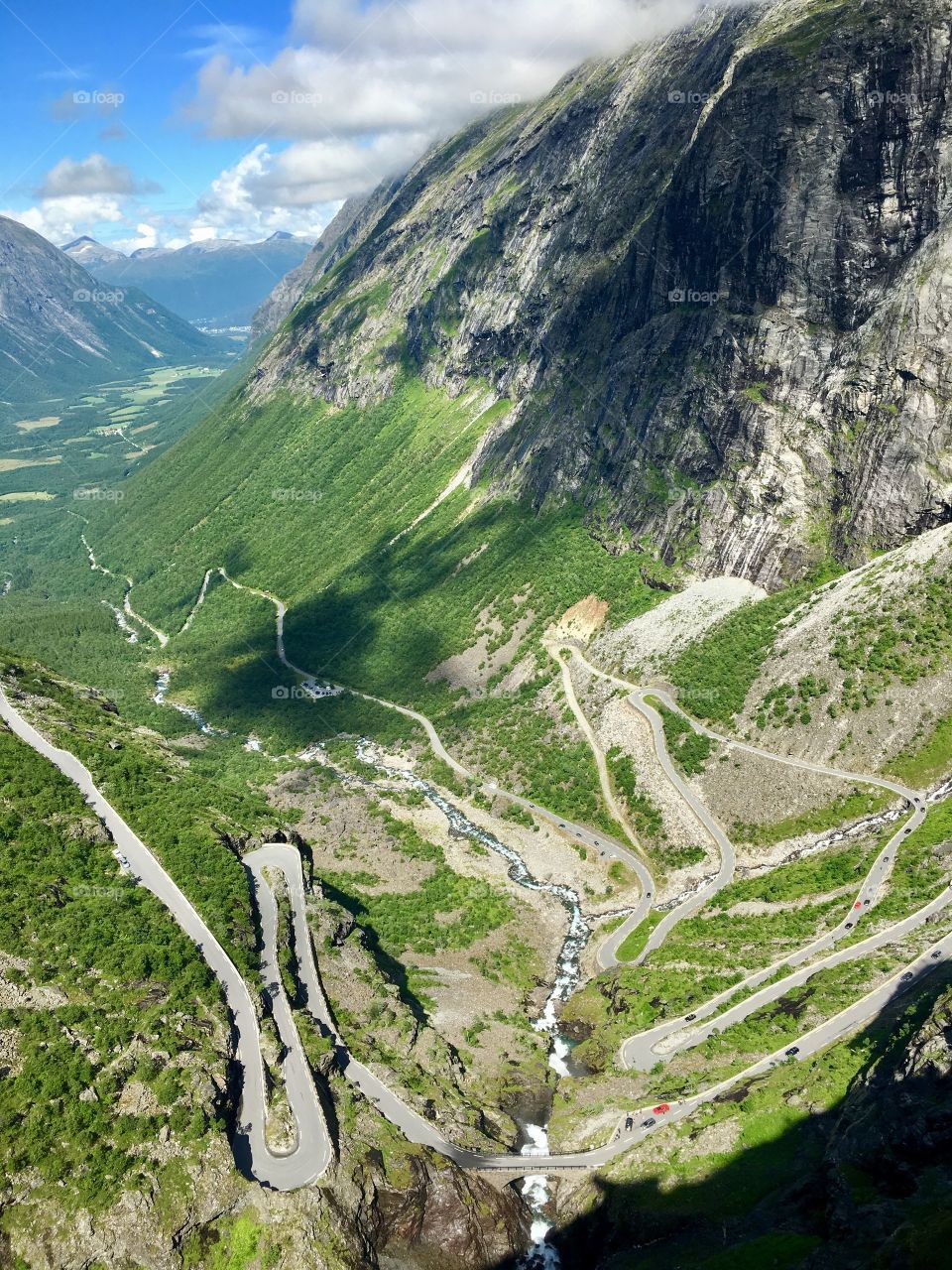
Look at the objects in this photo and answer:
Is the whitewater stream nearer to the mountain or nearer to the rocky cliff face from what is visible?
the mountain

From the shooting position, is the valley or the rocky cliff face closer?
the valley

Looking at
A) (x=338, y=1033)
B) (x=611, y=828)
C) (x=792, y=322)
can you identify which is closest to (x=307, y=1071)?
(x=338, y=1033)

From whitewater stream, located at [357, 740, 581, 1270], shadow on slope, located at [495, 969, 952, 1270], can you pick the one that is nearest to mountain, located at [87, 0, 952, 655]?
whitewater stream, located at [357, 740, 581, 1270]

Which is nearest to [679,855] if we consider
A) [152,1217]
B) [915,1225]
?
[915,1225]

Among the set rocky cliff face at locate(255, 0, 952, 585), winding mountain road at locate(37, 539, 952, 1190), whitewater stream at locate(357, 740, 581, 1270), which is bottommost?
whitewater stream at locate(357, 740, 581, 1270)

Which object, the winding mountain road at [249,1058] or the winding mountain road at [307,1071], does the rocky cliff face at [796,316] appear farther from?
the winding mountain road at [249,1058]

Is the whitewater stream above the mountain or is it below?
below

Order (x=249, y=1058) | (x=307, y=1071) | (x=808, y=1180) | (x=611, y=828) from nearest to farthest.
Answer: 1. (x=808, y=1180)
2. (x=307, y=1071)
3. (x=249, y=1058)
4. (x=611, y=828)

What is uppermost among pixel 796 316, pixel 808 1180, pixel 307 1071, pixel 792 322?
pixel 796 316

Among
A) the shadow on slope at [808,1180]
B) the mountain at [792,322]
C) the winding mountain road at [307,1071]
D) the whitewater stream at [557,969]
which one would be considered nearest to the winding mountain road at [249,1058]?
the winding mountain road at [307,1071]

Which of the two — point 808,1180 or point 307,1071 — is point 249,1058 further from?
point 808,1180
